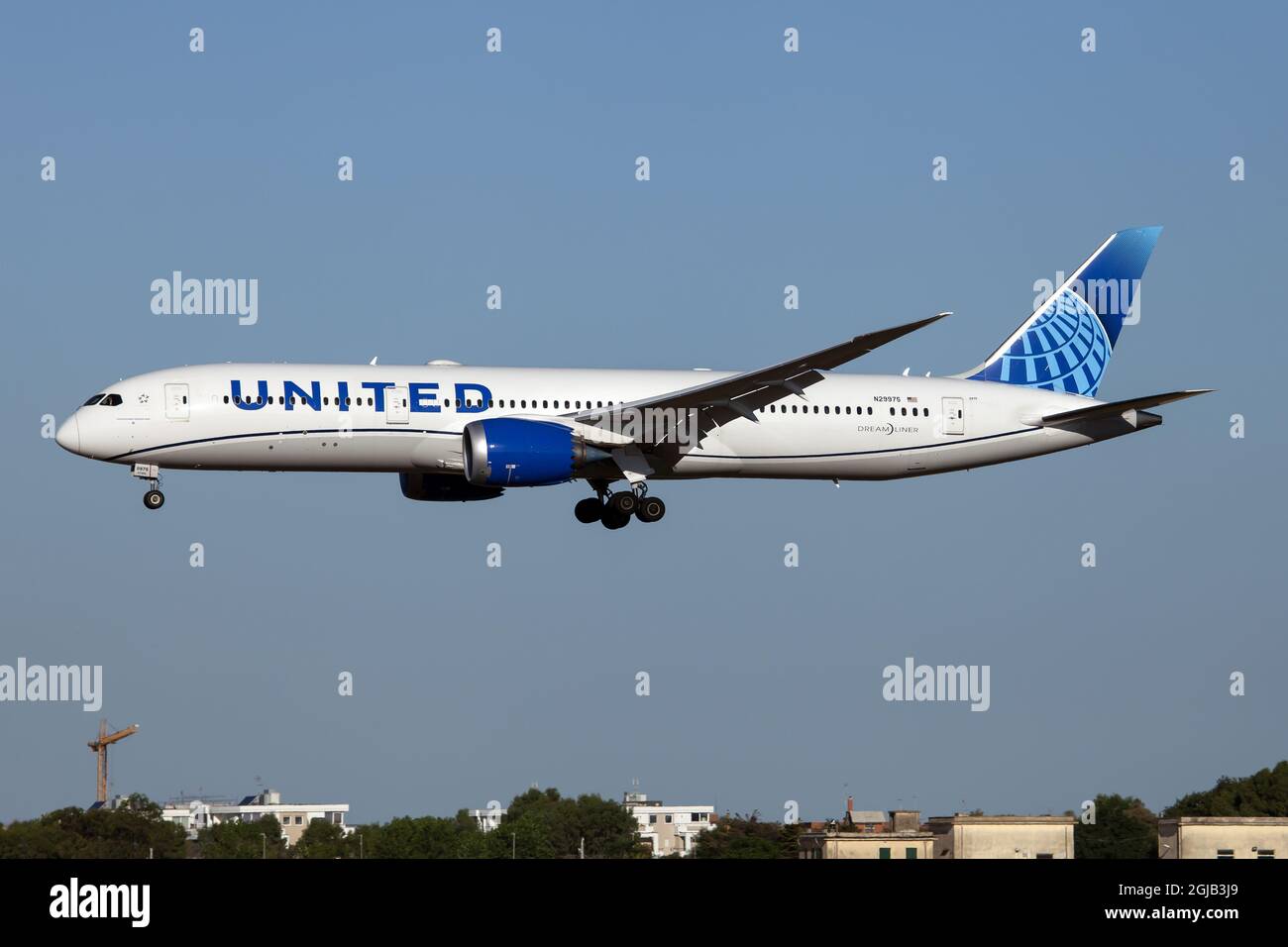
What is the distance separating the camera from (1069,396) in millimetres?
55656

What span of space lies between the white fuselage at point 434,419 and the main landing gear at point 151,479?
11.3 inches

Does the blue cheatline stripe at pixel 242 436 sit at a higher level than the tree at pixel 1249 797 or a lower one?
higher

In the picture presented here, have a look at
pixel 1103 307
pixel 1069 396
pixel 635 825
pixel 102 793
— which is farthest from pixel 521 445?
pixel 102 793

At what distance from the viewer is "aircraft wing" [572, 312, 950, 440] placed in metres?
45.9

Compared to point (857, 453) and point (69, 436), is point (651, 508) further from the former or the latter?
point (69, 436)

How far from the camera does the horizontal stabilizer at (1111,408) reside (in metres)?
49.9

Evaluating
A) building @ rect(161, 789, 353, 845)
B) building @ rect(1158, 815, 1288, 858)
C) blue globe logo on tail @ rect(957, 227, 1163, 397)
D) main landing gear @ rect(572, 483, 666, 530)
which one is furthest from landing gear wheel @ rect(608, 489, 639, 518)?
building @ rect(161, 789, 353, 845)

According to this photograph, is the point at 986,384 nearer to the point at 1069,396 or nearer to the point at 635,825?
the point at 1069,396

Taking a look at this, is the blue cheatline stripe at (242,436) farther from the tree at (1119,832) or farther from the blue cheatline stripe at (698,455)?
the tree at (1119,832)

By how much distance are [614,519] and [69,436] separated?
545 inches

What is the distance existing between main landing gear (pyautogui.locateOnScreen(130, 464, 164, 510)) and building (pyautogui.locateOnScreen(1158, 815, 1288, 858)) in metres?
24.8

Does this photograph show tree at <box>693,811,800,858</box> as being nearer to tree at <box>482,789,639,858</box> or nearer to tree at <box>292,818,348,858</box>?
tree at <box>482,789,639,858</box>

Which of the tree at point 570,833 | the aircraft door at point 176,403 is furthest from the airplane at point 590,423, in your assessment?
the tree at point 570,833
